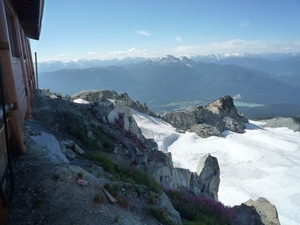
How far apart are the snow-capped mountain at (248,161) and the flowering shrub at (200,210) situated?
16704 mm

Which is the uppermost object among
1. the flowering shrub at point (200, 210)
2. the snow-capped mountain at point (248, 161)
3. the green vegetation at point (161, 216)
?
the green vegetation at point (161, 216)

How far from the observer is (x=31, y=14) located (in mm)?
11148

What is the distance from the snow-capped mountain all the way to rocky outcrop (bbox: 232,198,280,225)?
12067 millimetres

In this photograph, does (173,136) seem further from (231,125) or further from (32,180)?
(32,180)

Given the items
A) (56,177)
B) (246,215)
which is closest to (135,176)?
(56,177)

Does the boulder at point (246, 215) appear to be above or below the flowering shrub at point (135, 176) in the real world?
below

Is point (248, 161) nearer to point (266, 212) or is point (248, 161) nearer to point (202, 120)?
point (202, 120)

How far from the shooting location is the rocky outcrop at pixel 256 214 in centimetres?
1185

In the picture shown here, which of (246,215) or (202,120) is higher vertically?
(246,215)

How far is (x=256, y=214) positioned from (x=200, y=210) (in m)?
4.87

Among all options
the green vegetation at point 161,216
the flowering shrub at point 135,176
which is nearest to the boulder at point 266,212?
the flowering shrub at point 135,176

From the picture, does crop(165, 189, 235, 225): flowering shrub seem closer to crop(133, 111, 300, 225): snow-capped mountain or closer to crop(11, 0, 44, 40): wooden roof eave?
crop(11, 0, 44, 40): wooden roof eave

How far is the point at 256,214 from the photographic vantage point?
12.5 metres

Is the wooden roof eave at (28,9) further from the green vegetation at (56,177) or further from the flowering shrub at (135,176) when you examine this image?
the flowering shrub at (135,176)
